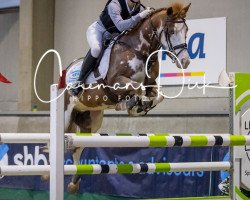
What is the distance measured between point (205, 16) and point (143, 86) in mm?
5068

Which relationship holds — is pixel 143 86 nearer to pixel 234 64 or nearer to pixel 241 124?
pixel 241 124

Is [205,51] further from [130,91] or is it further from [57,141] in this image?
[57,141]

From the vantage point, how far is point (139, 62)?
13.0 feet

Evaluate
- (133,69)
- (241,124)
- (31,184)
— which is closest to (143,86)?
(133,69)

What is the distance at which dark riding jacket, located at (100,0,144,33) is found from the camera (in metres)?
3.95

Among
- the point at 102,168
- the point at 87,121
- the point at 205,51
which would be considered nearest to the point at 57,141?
the point at 102,168

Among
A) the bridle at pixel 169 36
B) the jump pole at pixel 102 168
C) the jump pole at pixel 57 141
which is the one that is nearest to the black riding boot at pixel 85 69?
the bridle at pixel 169 36

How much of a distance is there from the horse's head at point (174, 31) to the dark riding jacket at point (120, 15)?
0.20 meters

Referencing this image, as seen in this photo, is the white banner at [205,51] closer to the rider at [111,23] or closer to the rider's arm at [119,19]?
the rider at [111,23]

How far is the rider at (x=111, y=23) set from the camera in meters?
3.96

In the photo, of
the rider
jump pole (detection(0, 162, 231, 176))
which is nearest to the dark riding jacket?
the rider

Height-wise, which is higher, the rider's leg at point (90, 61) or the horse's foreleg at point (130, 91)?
the rider's leg at point (90, 61)

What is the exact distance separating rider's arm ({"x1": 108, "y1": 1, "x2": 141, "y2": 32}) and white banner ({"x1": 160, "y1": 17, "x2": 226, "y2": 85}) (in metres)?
4.50

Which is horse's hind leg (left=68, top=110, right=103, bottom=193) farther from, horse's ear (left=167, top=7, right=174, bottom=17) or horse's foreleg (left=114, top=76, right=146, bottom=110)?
horse's ear (left=167, top=7, right=174, bottom=17)
